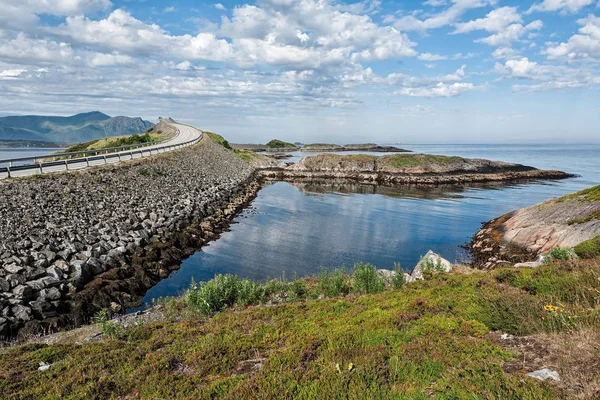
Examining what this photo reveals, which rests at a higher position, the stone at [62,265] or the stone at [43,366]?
the stone at [43,366]

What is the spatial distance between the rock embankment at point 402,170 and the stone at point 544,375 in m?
68.1

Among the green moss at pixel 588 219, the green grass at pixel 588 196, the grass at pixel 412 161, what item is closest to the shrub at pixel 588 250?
the green moss at pixel 588 219

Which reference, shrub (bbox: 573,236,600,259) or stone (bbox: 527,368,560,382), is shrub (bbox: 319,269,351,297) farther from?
shrub (bbox: 573,236,600,259)

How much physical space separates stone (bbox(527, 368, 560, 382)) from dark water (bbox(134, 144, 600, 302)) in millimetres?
Answer: 15401

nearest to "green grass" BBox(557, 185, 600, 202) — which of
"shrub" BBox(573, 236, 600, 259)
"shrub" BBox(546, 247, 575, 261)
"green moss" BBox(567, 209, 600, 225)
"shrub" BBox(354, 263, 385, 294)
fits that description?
"green moss" BBox(567, 209, 600, 225)

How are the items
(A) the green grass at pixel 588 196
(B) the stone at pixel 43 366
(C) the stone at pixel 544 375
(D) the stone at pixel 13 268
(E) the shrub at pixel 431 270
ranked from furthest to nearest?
1. (A) the green grass at pixel 588 196
2. (D) the stone at pixel 13 268
3. (E) the shrub at pixel 431 270
4. (B) the stone at pixel 43 366
5. (C) the stone at pixel 544 375

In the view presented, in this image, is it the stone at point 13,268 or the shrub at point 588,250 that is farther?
the stone at point 13,268

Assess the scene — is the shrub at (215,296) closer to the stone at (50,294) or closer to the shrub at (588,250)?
the stone at (50,294)

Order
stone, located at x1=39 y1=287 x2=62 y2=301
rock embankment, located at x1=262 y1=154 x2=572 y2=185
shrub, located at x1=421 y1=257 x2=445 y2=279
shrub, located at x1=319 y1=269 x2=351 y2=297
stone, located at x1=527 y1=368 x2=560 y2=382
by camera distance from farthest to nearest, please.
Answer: rock embankment, located at x1=262 y1=154 x2=572 y2=185 < stone, located at x1=39 y1=287 x2=62 y2=301 < shrub, located at x1=421 y1=257 x2=445 y2=279 < shrub, located at x1=319 y1=269 x2=351 y2=297 < stone, located at x1=527 y1=368 x2=560 y2=382

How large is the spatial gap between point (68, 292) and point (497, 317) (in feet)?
50.3

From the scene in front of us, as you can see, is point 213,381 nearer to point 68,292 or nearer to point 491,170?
point 68,292

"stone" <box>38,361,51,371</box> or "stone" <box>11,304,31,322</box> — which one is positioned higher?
"stone" <box>38,361,51,371</box>

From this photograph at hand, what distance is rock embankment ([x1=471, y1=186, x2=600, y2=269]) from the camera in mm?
20062

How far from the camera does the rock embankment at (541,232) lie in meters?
20.1
